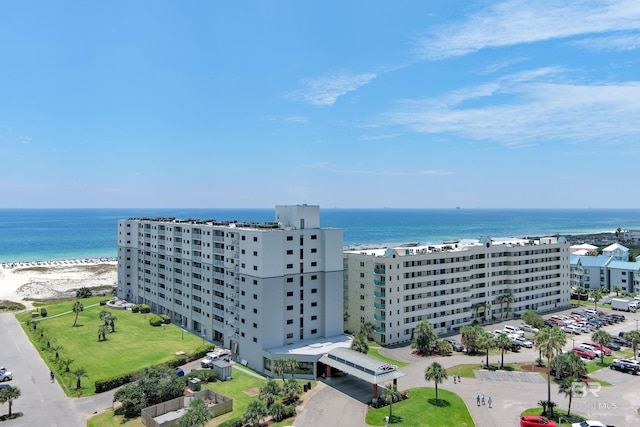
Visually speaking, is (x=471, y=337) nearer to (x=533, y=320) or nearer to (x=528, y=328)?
(x=533, y=320)

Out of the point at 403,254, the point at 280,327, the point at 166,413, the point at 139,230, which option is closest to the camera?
the point at 166,413

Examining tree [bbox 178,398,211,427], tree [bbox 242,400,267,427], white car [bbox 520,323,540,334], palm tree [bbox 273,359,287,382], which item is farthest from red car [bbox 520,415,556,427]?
white car [bbox 520,323,540,334]

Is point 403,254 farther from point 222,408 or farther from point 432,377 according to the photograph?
point 222,408

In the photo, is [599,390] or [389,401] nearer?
[389,401]

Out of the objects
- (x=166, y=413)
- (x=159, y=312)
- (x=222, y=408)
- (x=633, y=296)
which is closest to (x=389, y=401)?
(x=222, y=408)

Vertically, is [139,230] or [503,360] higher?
[139,230]
